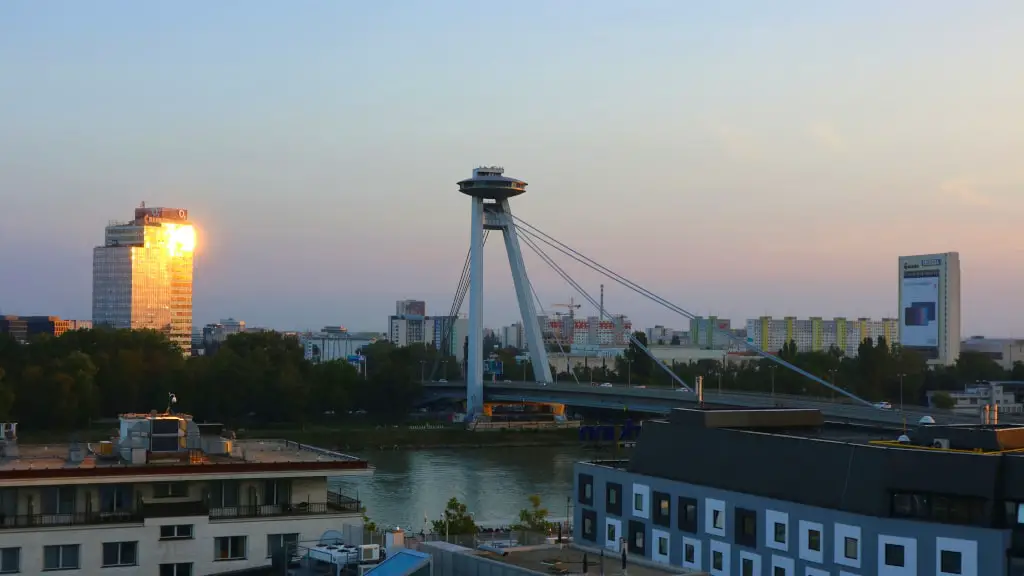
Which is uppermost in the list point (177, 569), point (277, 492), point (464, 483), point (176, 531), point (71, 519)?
point (277, 492)

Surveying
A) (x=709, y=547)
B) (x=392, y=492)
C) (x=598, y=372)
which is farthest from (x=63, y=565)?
(x=598, y=372)

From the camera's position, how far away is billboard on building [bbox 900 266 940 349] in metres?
66.6

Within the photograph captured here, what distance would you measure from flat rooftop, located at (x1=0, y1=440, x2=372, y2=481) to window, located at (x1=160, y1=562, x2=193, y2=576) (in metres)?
0.77

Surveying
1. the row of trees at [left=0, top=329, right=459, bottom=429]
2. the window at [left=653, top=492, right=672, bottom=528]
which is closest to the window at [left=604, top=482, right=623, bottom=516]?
the window at [left=653, top=492, right=672, bottom=528]

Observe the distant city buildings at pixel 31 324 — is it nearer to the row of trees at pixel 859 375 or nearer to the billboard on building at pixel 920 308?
the row of trees at pixel 859 375

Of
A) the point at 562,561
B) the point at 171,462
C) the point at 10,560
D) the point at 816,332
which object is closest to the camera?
the point at 562,561

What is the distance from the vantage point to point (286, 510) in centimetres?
1120

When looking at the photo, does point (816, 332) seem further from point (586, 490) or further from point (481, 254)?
point (586, 490)

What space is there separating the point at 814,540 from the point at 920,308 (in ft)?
194

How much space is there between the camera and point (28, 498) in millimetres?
10469

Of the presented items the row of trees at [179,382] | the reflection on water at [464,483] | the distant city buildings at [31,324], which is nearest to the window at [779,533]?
the reflection on water at [464,483]

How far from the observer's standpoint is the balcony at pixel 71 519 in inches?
404

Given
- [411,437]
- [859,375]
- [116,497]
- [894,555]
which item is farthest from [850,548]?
[859,375]

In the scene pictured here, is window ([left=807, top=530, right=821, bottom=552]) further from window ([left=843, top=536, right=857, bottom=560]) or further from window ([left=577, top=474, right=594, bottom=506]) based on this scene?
window ([left=577, top=474, right=594, bottom=506])
